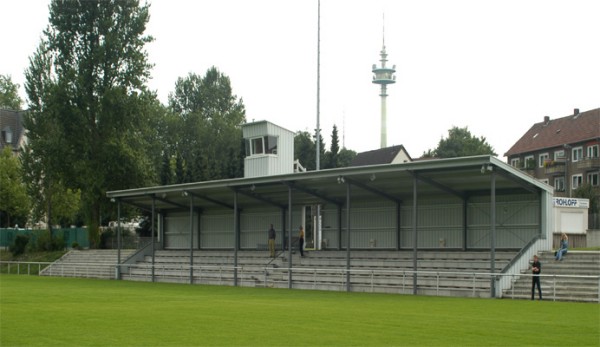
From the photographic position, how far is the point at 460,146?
91500mm

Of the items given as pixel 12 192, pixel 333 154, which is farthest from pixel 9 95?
pixel 333 154

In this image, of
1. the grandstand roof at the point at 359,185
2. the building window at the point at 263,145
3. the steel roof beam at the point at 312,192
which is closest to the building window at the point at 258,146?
the building window at the point at 263,145

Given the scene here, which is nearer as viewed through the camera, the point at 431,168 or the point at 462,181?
the point at 431,168

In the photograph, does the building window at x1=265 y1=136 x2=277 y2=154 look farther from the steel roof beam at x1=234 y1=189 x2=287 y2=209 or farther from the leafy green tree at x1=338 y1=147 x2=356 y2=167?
the leafy green tree at x1=338 y1=147 x2=356 y2=167

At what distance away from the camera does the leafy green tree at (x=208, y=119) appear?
278 ft

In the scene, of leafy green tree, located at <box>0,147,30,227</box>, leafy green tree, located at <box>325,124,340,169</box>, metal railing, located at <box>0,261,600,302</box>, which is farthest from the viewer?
leafy green tree, located at <box>325,124,340,169</box>

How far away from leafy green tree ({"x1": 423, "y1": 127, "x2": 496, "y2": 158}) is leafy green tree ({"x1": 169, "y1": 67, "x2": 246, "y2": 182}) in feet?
72.0

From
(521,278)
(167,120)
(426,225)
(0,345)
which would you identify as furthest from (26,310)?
(167,120)

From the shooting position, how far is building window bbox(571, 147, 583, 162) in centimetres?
7794

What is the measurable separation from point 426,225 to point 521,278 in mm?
7505

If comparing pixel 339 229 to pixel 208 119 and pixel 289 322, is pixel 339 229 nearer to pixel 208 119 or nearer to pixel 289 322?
pixel 289 322

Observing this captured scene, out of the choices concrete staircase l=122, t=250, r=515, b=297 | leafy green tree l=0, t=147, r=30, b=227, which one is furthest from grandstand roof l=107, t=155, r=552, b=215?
leafy green tree l=0, t=147, r=30, b=227

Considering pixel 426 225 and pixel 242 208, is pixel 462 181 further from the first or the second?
pixel 242 208

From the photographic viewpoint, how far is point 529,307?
20750mm
